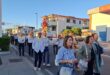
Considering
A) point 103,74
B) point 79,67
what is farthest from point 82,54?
point 103,74

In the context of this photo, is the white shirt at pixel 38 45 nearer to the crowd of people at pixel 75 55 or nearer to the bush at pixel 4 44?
the crowd of people at pixel 75 55

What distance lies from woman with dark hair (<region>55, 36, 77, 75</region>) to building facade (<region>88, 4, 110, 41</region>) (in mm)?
41691

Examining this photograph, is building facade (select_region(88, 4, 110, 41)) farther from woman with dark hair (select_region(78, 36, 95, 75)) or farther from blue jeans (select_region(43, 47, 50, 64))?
woman with dark hair (select_region(78, 36, 95, 75))

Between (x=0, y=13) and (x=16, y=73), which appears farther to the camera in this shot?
(x=0, y=13)

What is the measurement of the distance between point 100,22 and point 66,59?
4619 cm

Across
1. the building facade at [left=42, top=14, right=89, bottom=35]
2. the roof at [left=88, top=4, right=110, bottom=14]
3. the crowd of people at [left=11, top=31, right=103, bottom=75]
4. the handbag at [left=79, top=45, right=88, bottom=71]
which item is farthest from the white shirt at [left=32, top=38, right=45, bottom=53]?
the building facade at [left=42, top=14, right=89, bottom=35]

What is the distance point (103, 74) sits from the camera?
11078 millimetres

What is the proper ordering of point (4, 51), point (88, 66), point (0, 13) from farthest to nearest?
point (0, 13) < point (4, 51) < point (88, 66)

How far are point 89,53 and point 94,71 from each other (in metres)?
0.53

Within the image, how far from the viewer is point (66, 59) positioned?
5789 mm

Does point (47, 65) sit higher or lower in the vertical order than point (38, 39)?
lower

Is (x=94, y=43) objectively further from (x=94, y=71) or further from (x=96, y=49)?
(x=94, y=71)

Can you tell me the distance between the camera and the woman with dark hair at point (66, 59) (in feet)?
18.8

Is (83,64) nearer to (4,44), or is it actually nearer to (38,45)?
(38,45)
